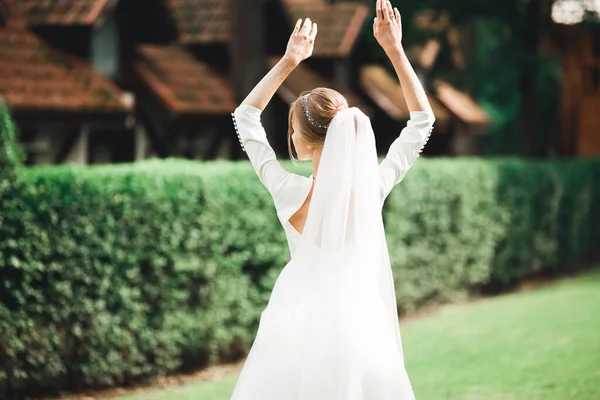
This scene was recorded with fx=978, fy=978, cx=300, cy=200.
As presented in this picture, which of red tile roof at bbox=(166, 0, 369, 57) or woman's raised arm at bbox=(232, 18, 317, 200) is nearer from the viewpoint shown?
woman's raised arm at bbox=(232, 18, 317, 200)

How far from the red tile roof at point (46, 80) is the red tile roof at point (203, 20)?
16.1ft

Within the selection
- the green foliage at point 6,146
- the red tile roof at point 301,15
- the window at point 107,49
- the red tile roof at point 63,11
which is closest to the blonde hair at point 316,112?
Answer: the green foliage at point 6,146

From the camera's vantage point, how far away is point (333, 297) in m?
4.49

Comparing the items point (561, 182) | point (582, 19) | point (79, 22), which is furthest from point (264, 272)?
point (582, 19)

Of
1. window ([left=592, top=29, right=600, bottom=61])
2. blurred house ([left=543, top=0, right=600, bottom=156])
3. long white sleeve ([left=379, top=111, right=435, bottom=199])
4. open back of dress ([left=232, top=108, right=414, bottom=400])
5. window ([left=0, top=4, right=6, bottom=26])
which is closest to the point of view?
open back of dress ([left=232, top=108, right=414, bottom=400])

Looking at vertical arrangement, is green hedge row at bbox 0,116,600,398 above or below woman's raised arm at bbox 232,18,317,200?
below

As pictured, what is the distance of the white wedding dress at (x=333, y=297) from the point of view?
4398mm

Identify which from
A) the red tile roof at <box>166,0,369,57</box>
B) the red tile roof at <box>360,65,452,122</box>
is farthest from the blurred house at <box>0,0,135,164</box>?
the red tile roof at <box>360,65,452,122</box>

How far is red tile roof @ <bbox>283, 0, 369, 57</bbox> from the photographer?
83.0 ft

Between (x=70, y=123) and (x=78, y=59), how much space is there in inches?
78.0

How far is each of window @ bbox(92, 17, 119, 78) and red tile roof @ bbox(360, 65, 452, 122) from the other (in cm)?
929

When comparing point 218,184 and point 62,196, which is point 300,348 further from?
point 218,184

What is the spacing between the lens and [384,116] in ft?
92.5

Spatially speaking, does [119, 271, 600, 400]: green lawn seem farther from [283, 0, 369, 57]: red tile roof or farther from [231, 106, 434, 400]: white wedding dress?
[283, 0, 369, 57]: red tile roof
